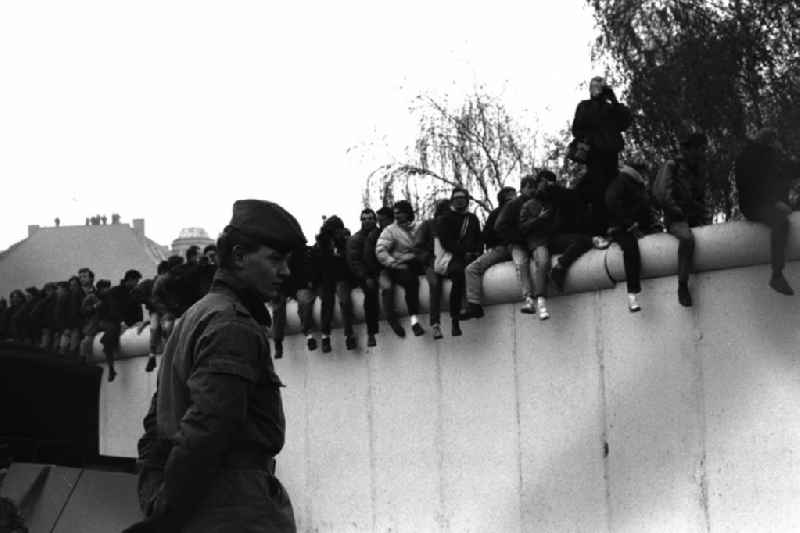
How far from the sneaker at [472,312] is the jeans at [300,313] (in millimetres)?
3061

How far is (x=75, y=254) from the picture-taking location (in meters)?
66.4

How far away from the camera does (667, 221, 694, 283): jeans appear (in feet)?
46.3

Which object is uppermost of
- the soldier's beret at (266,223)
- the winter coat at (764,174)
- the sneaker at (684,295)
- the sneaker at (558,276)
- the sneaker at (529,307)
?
→ the winter coat at (764,174)

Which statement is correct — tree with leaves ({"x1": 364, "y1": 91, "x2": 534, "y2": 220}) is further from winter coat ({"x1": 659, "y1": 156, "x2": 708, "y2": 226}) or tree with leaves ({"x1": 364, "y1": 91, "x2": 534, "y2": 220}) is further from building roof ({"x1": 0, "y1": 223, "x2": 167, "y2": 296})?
building roof ({"x1": 0, "y1": 223, "x2": 167, "y2": 296})

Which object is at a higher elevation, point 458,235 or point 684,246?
point 458,235

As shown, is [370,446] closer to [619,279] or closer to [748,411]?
[619,279]

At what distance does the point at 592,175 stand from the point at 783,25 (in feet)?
49.4

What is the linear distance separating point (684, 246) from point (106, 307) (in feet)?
39.0

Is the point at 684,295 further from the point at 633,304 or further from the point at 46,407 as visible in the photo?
the point at 46,407

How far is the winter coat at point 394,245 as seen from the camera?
57.0 feet

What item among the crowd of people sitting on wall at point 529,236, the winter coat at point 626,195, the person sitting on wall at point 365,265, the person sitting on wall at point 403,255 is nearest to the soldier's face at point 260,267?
the crowd of people sitting on wall at point 529,236

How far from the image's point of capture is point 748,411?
45.5 ft

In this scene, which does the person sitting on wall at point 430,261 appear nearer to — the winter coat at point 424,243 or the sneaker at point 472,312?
the winter coat at point 424,243

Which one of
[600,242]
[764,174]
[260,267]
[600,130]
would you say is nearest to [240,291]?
[260,267]
